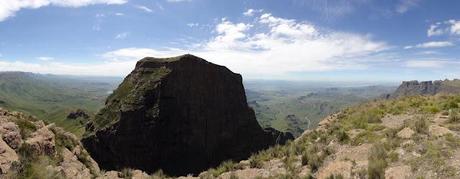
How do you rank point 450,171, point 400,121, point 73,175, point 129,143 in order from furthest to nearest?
point 129,143, point 400,121, point 73,175, point 450,171

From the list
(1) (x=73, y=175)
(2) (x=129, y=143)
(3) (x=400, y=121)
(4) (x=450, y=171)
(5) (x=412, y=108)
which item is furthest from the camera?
(2) (x=129, y=143)

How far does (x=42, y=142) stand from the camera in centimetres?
1733

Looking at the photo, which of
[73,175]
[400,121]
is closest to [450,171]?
[400,121]

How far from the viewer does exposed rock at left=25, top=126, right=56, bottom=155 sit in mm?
16580

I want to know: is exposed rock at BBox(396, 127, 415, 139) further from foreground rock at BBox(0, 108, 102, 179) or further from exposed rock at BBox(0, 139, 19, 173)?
exposed rock at BBox(0, 139, 19, 173)

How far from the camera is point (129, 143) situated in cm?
10581

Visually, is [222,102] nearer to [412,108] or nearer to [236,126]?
[236,126]

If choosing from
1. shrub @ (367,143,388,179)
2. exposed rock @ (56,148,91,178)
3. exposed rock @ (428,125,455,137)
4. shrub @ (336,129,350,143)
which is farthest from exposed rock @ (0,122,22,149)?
exposed rock @ (428,125,455,137)

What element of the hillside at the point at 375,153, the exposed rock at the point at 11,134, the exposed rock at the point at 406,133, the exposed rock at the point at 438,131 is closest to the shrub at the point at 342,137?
the hillside at the point at 375,153

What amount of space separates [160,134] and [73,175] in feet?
314

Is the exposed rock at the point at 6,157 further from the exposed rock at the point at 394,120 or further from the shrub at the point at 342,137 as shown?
the exposed rock at the point at 394,120

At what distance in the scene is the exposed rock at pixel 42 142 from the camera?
1658cm

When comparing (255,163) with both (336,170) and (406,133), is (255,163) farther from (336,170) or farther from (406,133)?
(406,133)

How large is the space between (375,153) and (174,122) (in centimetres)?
10053
